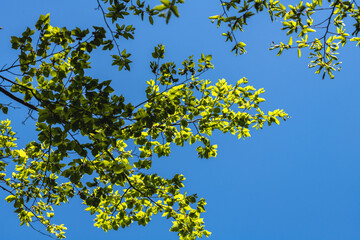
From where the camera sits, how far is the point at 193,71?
5.09 meters

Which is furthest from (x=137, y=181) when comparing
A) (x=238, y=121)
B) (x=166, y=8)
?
(x=166, y=8)

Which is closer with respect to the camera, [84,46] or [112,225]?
[84,46]

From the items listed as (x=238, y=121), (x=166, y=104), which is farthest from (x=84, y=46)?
(x=238, y=121)

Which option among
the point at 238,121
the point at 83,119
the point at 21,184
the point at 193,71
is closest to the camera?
the point at 83,119

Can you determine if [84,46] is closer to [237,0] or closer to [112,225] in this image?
[237,0]

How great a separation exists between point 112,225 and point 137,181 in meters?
1.17

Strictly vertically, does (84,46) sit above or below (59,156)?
above

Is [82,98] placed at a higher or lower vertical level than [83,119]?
higher

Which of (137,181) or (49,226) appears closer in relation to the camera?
(137,181)

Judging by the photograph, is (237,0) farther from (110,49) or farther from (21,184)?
(21,184)

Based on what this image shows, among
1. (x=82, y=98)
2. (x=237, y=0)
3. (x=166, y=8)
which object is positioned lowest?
(x=166, y=8)

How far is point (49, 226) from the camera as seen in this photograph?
6949 mm

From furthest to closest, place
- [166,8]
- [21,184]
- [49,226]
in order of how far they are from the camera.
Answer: [49,226]
[21,184]
[166,8]

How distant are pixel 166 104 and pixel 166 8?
2.91 meters
